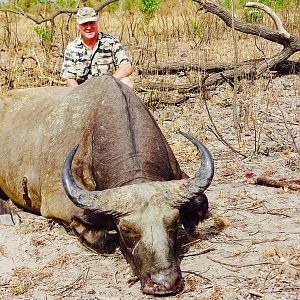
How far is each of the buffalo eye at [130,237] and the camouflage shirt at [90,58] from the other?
383cm

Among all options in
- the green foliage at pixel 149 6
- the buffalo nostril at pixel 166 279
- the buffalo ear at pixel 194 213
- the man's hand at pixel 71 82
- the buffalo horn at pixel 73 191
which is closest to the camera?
the buffalo nostril at pixel 166 279

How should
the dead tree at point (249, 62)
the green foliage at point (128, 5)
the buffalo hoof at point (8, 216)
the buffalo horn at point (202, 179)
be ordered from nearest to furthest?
1. the buffalo horn at point (202, 179)
2. the buffalo hoof at point (8, 216)
3. the dead tree at point (249, 62)
4. the green foliage at point (128, 5)

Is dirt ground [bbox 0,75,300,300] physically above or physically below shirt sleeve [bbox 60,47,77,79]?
below

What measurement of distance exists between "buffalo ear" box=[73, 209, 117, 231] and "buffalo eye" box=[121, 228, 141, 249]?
0.15m

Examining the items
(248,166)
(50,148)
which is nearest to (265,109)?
(248,166)

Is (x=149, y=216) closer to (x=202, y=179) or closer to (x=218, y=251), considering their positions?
(x=202, y=179)

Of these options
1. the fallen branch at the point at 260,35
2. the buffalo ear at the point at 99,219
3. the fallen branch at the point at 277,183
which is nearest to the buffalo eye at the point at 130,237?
the buffalo ear at the point at 99,219

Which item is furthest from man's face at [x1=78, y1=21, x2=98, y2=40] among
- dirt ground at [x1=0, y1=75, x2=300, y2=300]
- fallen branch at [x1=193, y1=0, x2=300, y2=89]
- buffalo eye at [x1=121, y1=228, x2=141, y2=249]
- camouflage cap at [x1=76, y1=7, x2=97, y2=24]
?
buffalo eye at [x1=121, y1=228, x2=141, y2=249]

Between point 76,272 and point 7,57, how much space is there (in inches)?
320

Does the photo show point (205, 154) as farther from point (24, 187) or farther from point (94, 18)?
point (94, 18)

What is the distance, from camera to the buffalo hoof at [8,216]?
20.0 ft

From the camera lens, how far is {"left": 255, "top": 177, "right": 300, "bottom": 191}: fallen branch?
21.0ft

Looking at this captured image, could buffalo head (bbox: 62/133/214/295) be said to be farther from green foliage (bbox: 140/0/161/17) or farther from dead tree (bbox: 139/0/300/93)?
green foliage (bbox: 140/0/161/17)

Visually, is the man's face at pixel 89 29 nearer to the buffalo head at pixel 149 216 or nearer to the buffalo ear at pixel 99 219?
the buffalo ear at pixel 99 219
